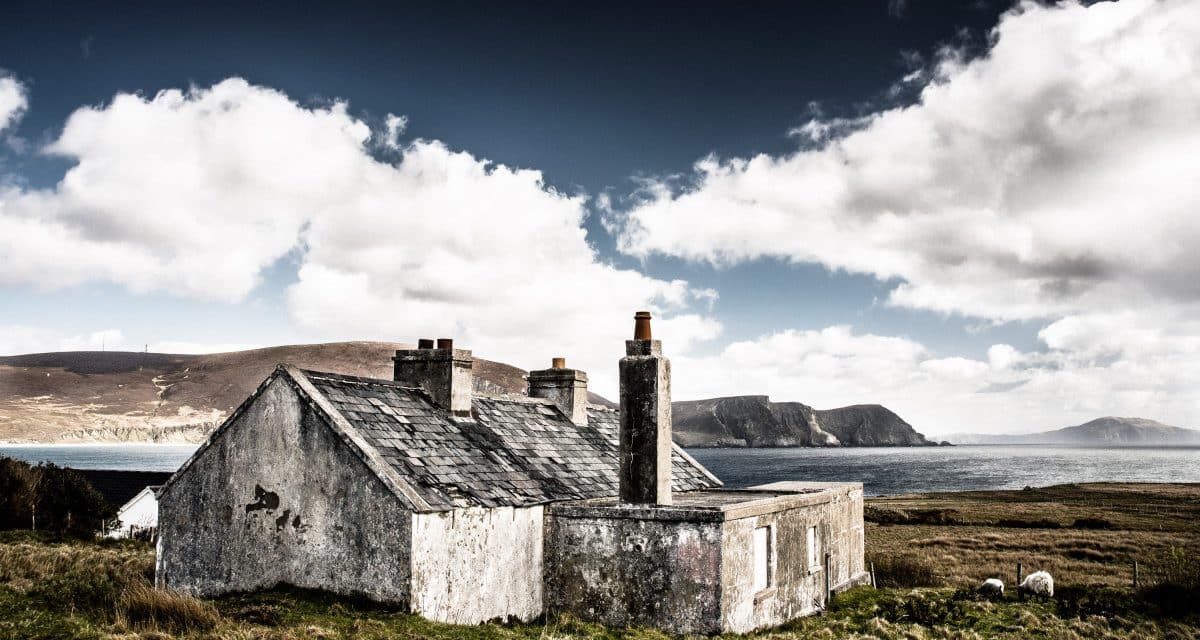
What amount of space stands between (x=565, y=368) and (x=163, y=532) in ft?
29.2

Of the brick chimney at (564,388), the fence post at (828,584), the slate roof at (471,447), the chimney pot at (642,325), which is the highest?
the chimney pot at (642,325)

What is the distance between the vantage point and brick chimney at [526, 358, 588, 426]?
18922mm

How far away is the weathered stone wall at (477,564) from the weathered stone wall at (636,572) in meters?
0.42

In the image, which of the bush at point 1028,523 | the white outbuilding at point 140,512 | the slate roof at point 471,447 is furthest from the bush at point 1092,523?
the white outbuilding at point 140,512

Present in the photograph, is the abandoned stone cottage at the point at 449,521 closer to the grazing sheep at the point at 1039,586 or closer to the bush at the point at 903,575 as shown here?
the grazing sheep at the point at 1039,586

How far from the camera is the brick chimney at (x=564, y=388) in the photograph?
1892cm

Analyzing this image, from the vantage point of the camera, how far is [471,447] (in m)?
14.1

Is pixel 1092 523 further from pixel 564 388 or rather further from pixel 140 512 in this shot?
pixel 140 512

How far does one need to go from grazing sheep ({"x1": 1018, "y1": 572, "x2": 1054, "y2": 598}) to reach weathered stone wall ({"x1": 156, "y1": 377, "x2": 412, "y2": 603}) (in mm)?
16539

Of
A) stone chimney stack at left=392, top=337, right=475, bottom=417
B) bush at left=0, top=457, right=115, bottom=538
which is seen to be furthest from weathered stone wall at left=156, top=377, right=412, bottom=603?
bush at left=0, top=457, right=115, bottom=538

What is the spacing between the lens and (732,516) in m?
12.3

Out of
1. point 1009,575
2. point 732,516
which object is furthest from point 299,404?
point 1009,575

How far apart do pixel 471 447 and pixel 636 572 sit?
138 inches

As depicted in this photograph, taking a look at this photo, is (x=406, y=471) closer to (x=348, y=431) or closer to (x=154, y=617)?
(x=348, y=431)
